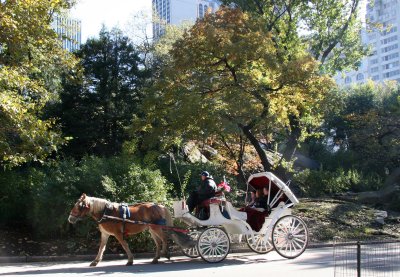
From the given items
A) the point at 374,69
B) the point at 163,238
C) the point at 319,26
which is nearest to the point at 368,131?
the point at 319,26

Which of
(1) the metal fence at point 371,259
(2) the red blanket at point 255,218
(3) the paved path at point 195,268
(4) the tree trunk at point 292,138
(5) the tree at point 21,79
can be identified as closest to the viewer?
(1) the metal fence at point 371,259

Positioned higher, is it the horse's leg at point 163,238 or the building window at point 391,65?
the building window at point 391,65

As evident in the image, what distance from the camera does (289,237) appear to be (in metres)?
12.6

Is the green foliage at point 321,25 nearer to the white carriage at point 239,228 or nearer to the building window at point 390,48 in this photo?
the white carriage at point 239,228

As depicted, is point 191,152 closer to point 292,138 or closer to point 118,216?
point 292,138

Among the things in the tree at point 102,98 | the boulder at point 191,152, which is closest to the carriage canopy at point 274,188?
the boulder at point 191,152

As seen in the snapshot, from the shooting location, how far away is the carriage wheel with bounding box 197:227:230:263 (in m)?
11.8

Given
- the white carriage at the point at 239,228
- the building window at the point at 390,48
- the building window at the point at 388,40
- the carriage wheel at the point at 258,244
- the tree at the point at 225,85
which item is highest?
the building window at the point at 388,40

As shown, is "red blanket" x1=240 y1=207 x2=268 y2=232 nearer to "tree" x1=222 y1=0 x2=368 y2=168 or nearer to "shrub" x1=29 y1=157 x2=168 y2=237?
"shrub" x1=29 y1=157 x2=168 y2=237

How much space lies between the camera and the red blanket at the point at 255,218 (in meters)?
13.2

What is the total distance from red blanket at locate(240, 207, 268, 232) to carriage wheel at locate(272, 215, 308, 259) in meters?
0.75

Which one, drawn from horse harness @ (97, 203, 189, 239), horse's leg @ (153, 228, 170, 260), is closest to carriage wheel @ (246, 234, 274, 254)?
horse harness @ (97, 203, 189, 239)

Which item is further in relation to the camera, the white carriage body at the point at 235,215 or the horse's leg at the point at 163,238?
the white carriage body at the point at 235,215

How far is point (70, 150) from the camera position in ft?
80.2
